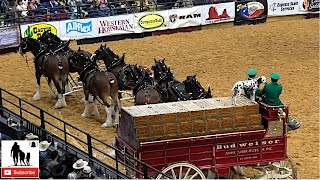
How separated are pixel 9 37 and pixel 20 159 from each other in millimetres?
14798

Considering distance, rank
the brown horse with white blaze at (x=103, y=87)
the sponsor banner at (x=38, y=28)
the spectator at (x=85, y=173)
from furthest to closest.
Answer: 1. the sponsor banner at (x=38, y=28)
2. the brown horse with white blaze at (x=103, y=87)
3. the spectator at (x=85, y=173)

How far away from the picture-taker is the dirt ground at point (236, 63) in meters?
17.9

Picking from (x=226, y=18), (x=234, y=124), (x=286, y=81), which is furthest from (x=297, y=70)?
(x=234, y=124)

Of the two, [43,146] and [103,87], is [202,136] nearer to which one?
[43,146]

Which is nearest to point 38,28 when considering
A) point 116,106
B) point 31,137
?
point 116,106

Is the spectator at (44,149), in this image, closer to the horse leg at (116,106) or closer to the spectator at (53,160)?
the spectator at (53,160)

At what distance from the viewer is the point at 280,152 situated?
1366 cm

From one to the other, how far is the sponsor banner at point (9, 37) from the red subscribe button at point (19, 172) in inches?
582

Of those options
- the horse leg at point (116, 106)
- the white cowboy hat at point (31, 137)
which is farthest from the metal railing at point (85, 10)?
the white cowboy hat at point (31, 137)

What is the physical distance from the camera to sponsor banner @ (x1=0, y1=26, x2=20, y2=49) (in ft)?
85.6

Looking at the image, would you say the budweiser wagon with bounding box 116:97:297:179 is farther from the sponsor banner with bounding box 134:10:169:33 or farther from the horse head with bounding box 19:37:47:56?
the sponsor banner with bounding box 134:10:169:33

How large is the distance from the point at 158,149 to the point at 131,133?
57 centimetres

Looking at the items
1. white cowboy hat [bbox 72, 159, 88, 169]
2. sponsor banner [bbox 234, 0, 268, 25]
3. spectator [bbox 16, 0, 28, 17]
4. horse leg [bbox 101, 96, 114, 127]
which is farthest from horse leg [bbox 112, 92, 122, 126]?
sponsor banner [bbox 234, 0, 268, 25]

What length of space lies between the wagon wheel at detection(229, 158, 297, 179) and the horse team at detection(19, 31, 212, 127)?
1795mm
